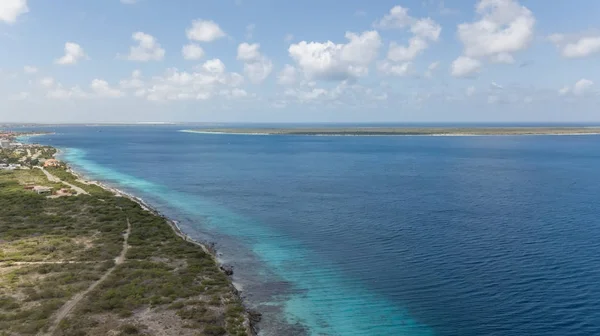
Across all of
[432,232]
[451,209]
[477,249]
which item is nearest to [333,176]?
[451,209]

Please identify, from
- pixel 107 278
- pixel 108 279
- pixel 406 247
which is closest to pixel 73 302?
pixel 108 279

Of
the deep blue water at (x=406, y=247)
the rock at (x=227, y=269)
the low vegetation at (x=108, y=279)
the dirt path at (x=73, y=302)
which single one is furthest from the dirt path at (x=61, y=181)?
the rock at (x=227, y=269)

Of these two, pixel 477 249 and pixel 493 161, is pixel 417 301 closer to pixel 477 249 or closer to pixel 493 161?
pixel 477 249

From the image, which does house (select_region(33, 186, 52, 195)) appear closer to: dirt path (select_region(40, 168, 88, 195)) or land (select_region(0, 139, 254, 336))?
dirt path (select_region(40, 168, 88, 195))

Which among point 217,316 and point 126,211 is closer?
point 217,316

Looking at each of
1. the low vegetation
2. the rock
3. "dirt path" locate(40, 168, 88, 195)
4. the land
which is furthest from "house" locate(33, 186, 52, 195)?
the rock

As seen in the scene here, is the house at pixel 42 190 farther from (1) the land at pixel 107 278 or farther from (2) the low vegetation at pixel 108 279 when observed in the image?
(2) the low vegetation at pixel 108 279

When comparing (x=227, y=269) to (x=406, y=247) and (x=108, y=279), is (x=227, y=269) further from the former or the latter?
(x=406, y=247)
